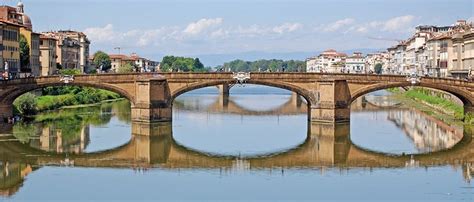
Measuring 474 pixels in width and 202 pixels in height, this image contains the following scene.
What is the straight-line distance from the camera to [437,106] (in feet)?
248

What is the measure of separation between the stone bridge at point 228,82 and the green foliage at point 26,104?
11.8 feet

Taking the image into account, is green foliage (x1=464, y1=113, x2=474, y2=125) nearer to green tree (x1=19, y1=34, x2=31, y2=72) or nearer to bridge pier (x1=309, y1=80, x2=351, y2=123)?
bridge pier (x1=309, y1=80, x2=351, y2=123)

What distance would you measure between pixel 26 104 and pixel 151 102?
11.5 meters

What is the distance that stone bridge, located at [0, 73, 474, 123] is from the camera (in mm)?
59031

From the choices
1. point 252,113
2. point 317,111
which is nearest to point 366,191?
point 317,111

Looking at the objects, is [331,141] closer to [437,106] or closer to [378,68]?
[437,106]

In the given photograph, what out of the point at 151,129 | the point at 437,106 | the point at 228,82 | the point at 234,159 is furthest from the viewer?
the point at 437,106

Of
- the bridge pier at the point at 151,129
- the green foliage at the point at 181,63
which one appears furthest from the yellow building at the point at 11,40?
the green foliage at the point at 181,63

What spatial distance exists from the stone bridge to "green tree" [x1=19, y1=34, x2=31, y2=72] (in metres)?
22.4

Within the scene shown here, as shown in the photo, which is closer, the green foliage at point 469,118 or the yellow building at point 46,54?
the green foliage at point 469,118

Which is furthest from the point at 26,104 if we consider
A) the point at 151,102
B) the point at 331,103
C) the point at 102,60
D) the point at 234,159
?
the point at 102,60

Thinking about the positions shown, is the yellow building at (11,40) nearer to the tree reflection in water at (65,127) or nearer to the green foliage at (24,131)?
the tree reflection in water at (65,127)

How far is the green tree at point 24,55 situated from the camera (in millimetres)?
81688

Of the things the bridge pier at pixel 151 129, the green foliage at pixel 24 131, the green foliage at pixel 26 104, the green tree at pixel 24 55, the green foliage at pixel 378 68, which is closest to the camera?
the green foliage at pixel 24 131
